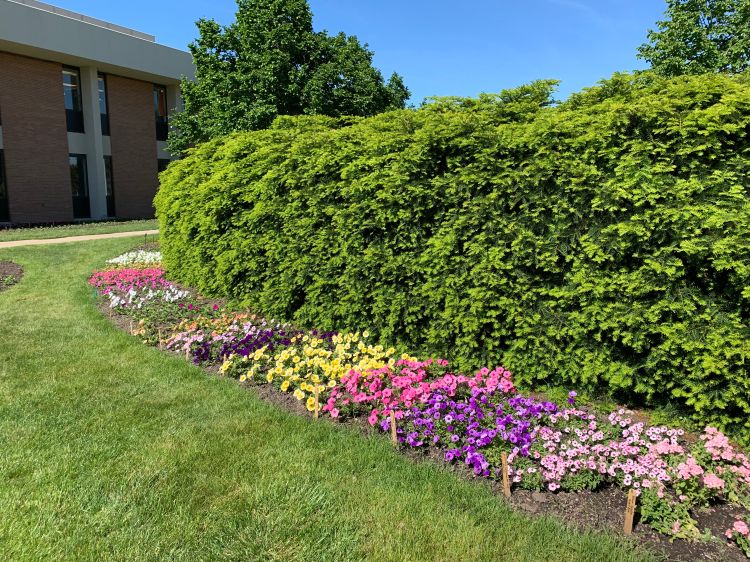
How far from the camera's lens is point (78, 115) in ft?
75.9

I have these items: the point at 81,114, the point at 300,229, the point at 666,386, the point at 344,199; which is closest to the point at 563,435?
the point at 666,386

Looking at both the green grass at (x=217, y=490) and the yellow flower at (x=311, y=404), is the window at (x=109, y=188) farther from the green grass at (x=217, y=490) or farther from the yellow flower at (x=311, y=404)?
the yellow flower at (x=311, y=404)

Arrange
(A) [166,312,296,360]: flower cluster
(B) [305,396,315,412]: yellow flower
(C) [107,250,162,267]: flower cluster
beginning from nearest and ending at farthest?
(B) [305,396,315,412]: yellow flower < (A) [166,312,296,360]: flower cluster < (C) [107,250,162,267]: flower cluster

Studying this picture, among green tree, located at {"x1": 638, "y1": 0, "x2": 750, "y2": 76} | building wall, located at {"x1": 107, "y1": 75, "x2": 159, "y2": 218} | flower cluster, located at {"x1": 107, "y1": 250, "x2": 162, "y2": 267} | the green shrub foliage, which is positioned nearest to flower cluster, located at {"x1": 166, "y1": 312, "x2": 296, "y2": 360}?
the green shrub foliage

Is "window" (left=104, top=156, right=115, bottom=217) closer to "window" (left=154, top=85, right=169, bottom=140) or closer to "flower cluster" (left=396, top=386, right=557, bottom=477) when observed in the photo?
"window" (left=154, top=85, right=169, bottom=140)

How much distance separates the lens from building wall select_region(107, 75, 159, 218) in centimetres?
2437

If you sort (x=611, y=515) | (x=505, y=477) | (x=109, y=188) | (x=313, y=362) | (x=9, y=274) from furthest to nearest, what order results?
(x=109, y=188) < (x=9, y=274) < (x=313, y=362) < (x=505, y=477) < (x=611, y=515)

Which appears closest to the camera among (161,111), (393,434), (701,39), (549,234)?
(393,434)

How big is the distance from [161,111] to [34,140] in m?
6.70

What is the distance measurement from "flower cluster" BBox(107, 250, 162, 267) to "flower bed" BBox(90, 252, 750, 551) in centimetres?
623

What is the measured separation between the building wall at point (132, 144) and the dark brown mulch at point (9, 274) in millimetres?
15140

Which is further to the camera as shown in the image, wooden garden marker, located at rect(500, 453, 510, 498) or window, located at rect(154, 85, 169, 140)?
window, located at rect(154, 85, 169, 140)

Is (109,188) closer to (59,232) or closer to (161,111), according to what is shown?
(161,111)

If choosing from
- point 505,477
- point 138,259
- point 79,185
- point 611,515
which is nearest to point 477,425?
point 505,477
